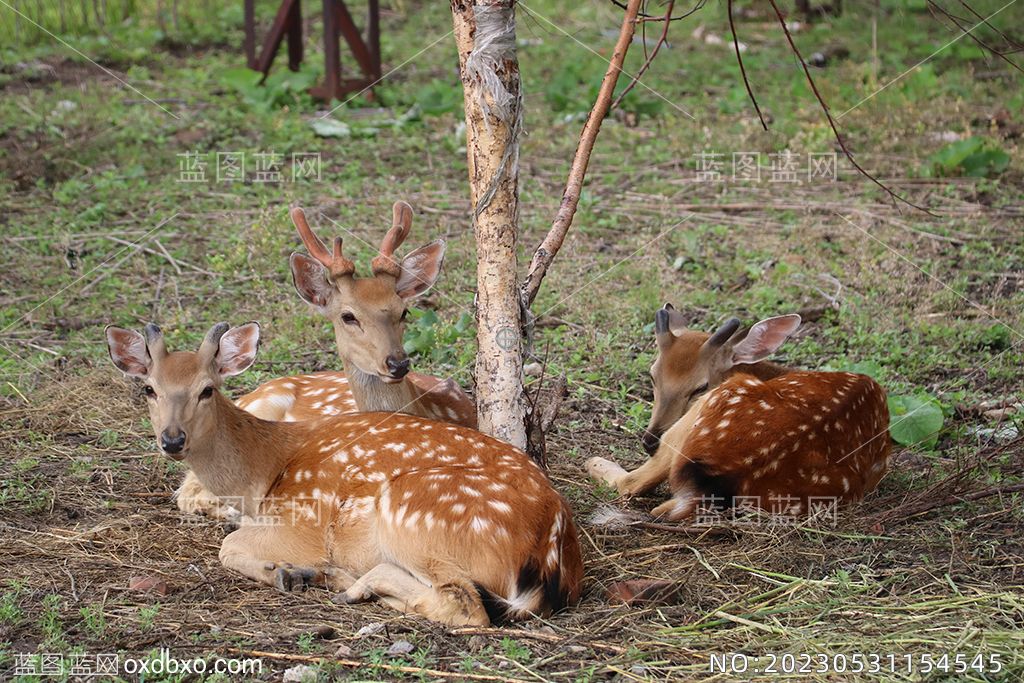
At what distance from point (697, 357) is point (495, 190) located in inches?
55.3

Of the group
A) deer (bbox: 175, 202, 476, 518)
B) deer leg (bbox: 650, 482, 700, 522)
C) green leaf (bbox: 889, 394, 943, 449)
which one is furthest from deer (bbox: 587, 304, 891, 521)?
deer (bbox: 175, 202, 476, 518)

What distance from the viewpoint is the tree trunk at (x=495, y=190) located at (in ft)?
14.7

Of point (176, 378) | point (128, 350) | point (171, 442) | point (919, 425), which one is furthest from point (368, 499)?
point (919, 425)

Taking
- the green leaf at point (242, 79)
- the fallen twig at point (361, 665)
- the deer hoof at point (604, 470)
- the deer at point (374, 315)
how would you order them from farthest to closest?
the green leaf at point (242, 79) < the deer hoof at point (604, 470) < the deer at point (374, 315) < the fallen twig at point (361, 665)

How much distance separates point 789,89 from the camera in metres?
10.6

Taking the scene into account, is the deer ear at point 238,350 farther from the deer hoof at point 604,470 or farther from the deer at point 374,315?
the deer hoof at point 604,470

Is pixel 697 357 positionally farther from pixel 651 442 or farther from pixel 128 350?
pixel 128 350

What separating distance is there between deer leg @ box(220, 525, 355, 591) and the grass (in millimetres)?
85

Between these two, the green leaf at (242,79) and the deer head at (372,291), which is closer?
the deer head at (372,291)

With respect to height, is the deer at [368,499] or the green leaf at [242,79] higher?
the green leaf at [242,79]

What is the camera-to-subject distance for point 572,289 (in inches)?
285

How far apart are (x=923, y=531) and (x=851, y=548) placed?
311 millimetres

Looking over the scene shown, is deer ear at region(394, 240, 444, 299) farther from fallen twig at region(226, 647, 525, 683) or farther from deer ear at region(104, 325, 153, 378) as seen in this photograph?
fallen twig at region(226, 647, 525, 683)

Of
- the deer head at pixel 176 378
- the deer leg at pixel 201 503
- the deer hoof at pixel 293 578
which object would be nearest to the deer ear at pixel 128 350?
the deer head at pixel 176 378
